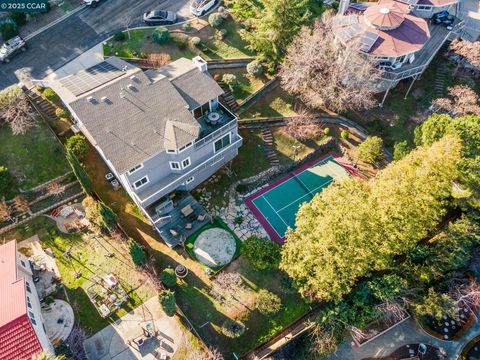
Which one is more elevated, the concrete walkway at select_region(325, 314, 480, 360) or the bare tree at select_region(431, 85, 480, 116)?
the bare tree at select_region(431, 85, 480, 116)

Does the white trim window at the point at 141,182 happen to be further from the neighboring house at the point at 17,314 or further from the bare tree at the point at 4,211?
the bare tree at the point at 4,211

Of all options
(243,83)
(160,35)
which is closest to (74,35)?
(160,35)

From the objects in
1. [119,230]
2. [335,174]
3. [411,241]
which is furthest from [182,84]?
[411,241]

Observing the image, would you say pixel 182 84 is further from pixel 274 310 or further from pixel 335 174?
pixel 274 310

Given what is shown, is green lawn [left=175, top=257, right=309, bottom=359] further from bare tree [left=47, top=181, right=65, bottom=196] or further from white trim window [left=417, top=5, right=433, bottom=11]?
white trim window [left=417, top=5, right=433, bottom=11]

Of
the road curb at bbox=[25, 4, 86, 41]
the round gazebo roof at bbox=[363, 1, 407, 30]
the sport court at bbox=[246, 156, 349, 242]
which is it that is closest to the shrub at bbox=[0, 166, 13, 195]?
the road curb at bbox=[25, 4, 86, 41]

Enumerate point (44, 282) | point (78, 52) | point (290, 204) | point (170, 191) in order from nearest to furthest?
point (44, 282) → point (170, 191) → point (290, 204) → point (78, 52)
